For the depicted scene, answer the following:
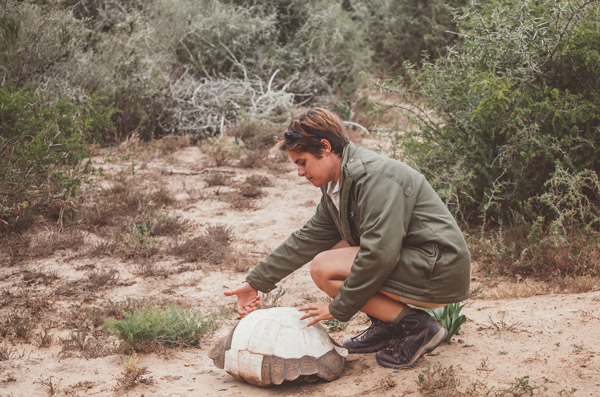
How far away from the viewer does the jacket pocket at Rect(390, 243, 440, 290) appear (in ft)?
9.60

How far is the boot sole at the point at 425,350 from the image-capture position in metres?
3.12

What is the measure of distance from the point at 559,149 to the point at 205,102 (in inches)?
263

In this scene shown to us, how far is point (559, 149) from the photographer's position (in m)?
5.00

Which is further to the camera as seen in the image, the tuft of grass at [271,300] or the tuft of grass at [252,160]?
the tuft of grass at [252,160]

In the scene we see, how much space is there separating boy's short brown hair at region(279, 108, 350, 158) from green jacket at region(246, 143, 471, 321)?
0.08m

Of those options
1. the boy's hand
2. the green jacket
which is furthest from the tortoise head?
the green jacket

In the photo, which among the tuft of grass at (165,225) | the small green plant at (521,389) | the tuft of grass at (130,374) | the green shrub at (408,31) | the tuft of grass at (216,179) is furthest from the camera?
→ the green shrub at (408,31)

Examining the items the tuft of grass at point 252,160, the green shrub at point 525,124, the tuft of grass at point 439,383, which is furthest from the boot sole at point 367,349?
the tuft of grass at point 252,160

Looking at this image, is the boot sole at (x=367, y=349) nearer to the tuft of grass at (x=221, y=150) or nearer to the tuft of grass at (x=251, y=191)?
the tuft of grass at (x=251, y=191)

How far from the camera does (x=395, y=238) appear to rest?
2793 millimetres

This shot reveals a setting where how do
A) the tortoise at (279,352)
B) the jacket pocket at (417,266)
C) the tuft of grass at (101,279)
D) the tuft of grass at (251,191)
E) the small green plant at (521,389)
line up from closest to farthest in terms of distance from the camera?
1. the small green plant at (521,389)
2. the jacket pocket at (417,266)
3. the tortoise at (279,352)
4. the tuft of grass at (101,279)
5. the tuft of grass at (251,191)

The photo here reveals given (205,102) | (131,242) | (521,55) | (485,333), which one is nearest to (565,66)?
(521,55)

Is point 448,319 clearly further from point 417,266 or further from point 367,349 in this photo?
point 417,266

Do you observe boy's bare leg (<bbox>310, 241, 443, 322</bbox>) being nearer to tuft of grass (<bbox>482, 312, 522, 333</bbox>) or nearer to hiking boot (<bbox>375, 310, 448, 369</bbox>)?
hiking boot (<bbox>375, 310, 448, 369</bbox>)
